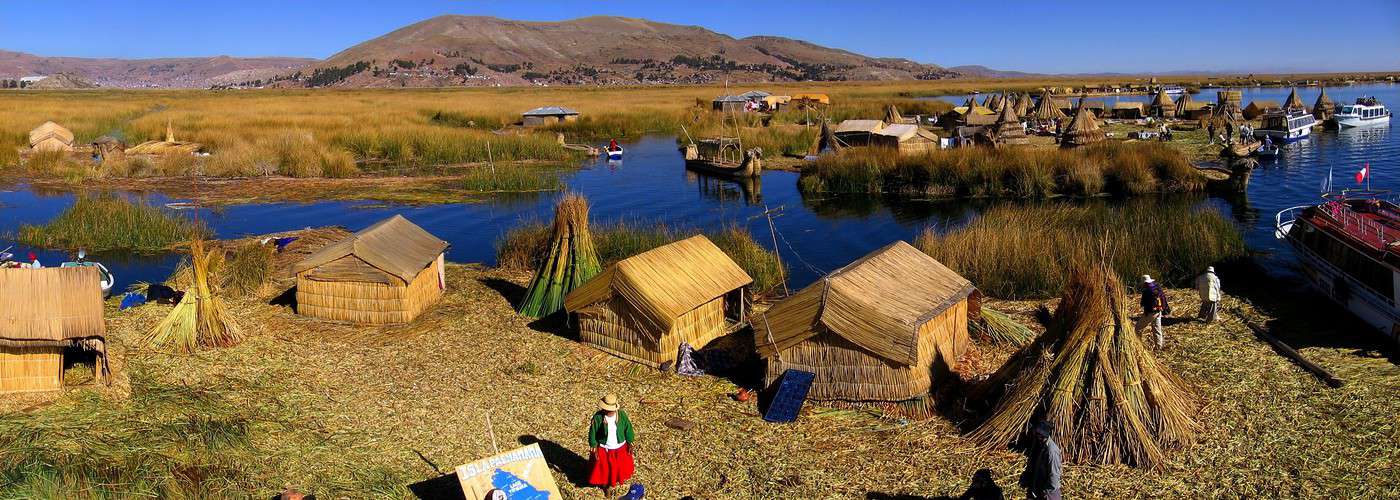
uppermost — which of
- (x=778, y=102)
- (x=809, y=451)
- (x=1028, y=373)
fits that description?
(x=778, y=102)

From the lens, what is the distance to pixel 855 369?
28.3 ft

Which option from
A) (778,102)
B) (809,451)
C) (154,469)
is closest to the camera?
(154,469)

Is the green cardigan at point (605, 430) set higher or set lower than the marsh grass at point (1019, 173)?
lower

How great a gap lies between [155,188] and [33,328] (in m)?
22.1

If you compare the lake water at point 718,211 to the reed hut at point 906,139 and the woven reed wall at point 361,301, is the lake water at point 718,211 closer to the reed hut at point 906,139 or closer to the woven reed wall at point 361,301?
the reed hut at point 906,139

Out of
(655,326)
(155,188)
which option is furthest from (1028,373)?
(155,188)

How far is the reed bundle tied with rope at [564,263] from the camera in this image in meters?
12.1

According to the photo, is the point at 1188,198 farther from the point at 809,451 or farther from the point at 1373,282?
the point at 809,451

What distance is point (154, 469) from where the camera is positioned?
7180mm

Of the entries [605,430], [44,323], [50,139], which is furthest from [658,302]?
[50,139]

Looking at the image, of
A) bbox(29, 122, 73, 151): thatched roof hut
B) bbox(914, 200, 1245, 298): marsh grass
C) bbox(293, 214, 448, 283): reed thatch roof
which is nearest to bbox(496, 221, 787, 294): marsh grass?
bbox(914, 200, 1245, 298): marsh grass

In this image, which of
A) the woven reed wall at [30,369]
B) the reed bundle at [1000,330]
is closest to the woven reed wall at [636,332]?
the reed bundle at [1000,330]

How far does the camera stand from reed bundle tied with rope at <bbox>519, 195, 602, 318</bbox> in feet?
39.8

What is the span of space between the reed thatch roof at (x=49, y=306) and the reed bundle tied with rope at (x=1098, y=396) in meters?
8.32
